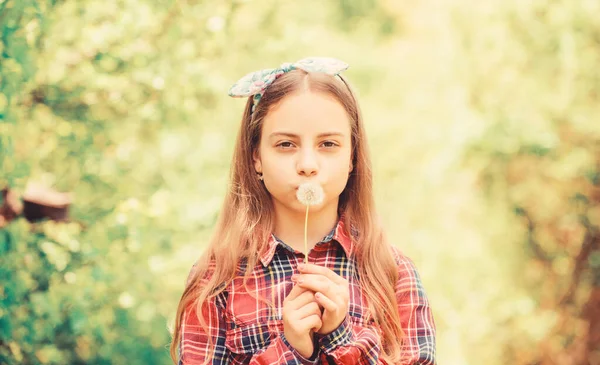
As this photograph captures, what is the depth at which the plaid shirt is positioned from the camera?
5.97 ft

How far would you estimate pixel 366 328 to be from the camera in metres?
1.91

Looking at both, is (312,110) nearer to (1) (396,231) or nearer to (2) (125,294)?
(2) (125,294)

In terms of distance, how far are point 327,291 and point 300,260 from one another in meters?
0.24

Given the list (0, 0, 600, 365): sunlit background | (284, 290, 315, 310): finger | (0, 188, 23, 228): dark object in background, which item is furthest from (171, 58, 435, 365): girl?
(0, 188, 23, 228): dark object in background

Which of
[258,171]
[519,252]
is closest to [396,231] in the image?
[519,252]

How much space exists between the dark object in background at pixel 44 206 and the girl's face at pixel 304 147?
204 centimetres

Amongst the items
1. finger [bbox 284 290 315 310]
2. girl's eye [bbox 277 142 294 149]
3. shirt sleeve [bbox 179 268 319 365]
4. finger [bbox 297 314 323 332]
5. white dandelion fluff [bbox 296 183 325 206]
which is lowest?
shirt sleeve [bbox 179 268 319 365]

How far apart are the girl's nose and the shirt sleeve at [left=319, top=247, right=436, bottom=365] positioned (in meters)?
0.35

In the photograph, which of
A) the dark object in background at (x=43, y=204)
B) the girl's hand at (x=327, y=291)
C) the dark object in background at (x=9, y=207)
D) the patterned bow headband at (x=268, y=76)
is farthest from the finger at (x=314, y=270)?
the dark object in background at (x=43, y=204)

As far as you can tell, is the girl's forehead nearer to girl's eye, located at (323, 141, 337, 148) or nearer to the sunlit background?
girl's eye, located at (323, 141, 337, 148)

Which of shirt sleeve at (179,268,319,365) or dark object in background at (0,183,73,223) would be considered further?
dark object in background at (0,183,73,223)

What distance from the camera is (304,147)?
73.7 inches

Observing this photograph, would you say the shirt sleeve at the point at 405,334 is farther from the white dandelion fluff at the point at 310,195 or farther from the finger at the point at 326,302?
the white dandelion fluff at the point at 310,195

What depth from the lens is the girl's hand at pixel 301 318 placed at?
5.77 ft
